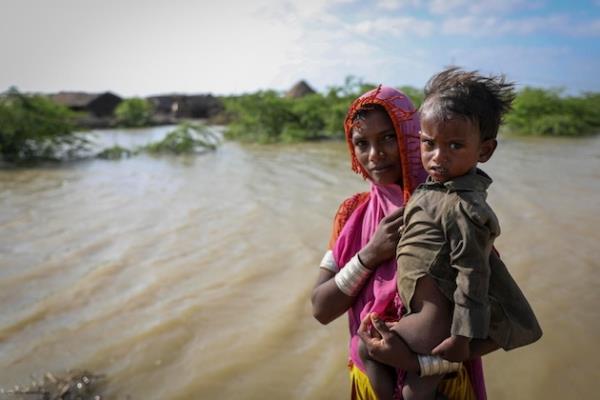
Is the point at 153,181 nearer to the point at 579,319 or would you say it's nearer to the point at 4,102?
the point at 4,102

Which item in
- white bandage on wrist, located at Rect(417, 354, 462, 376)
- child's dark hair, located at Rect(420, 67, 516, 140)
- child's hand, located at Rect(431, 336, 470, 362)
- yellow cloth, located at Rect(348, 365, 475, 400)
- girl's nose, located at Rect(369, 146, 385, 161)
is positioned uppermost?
child's dark hair, located at Rect(420, 67, 516, 140)

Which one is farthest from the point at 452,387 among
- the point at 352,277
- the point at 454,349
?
the point at 352,277

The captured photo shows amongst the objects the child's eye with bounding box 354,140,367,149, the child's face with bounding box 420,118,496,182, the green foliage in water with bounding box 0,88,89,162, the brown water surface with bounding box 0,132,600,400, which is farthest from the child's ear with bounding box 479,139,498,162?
the green foliage in water with bounding box 0,88,89,162

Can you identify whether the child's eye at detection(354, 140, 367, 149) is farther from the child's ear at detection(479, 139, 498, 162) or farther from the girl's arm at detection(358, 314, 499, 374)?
the girl's arm at detection(358, 314, 499, 374)

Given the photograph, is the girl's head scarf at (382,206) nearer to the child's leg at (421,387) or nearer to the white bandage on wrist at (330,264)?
the white bandage on wrist at (330,264)

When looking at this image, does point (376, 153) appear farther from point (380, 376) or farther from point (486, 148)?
point (380, 376)

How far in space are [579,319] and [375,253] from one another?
8.68ft

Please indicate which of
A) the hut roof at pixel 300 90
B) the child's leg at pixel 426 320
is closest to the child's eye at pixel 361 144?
the child's leg at pixel 426 320

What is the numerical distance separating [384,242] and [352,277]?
16cm

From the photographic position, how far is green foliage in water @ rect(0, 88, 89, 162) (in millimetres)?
11789

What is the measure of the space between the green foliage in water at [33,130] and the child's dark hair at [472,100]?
12634 millimetres

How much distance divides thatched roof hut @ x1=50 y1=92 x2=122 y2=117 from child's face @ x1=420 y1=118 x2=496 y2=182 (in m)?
30.3

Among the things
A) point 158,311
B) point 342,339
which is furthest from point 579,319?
point 158,311

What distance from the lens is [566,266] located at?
4.22m
